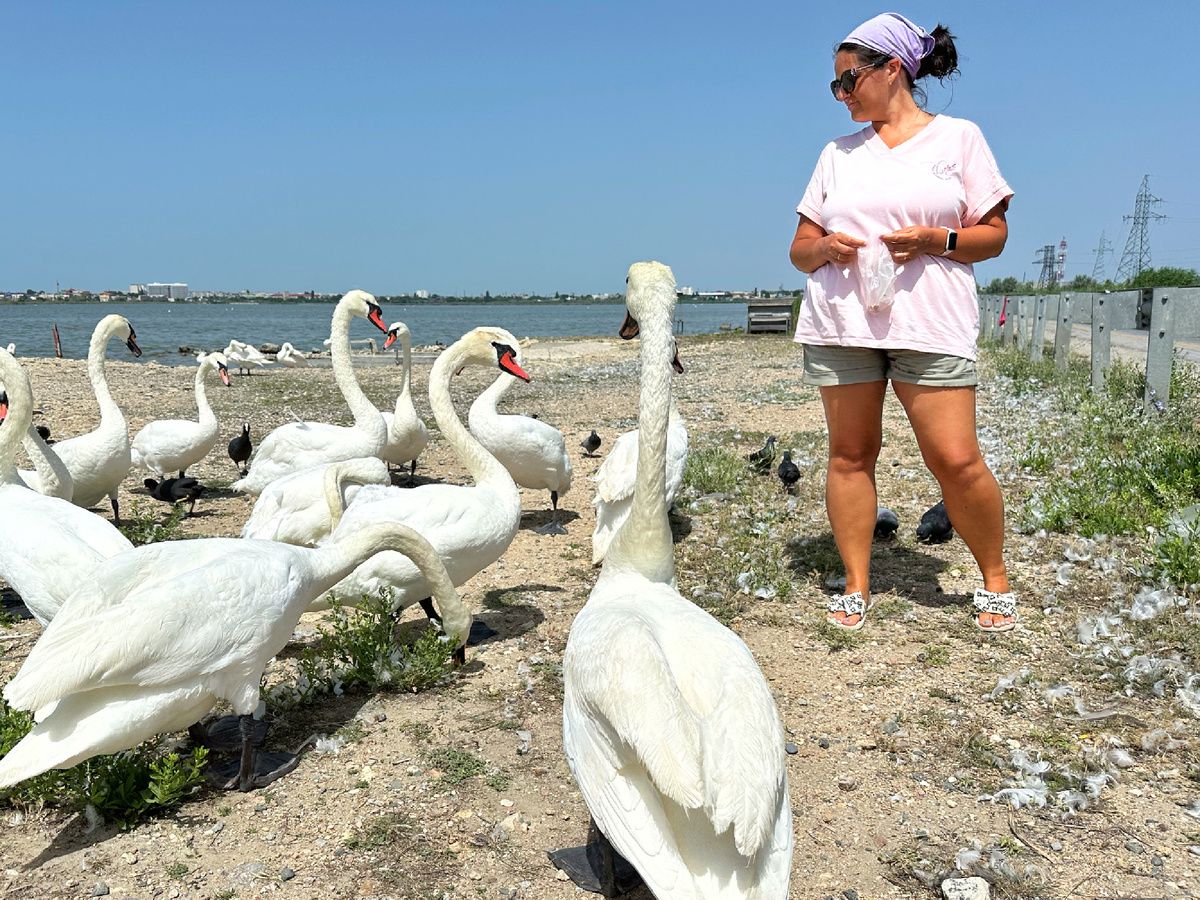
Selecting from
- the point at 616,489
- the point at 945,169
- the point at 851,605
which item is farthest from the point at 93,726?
the point at 945,169

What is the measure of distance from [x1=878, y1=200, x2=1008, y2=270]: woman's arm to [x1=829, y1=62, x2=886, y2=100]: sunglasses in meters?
0.82

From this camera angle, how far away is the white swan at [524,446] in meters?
7.45

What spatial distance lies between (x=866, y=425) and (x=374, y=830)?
3.16 metres

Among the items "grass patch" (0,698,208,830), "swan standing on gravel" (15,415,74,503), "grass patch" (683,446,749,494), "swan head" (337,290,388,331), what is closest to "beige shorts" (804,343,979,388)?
"grass patch" (683,446,749,494)

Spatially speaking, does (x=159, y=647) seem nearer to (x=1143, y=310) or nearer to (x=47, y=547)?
(x=47, y=547)

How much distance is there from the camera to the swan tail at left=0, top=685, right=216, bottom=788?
115 inches

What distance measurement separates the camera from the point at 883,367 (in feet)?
15.3

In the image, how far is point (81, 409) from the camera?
540 inches

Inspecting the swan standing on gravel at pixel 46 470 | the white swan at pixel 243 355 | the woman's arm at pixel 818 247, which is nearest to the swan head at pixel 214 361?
the swan standing on gravel at pixel 46 470

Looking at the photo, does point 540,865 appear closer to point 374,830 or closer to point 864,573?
point 374,830

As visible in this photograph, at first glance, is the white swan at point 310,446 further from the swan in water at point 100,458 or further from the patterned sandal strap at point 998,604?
the patterned sandal strap at point 998,604

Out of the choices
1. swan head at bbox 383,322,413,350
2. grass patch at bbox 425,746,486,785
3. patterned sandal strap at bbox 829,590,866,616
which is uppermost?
swan head at bbox 383,322,413,350

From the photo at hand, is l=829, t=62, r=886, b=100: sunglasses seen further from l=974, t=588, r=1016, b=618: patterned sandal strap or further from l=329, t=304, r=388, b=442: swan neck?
l=329, t=304, r=388, b=442: swan neck

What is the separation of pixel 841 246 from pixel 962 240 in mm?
578
